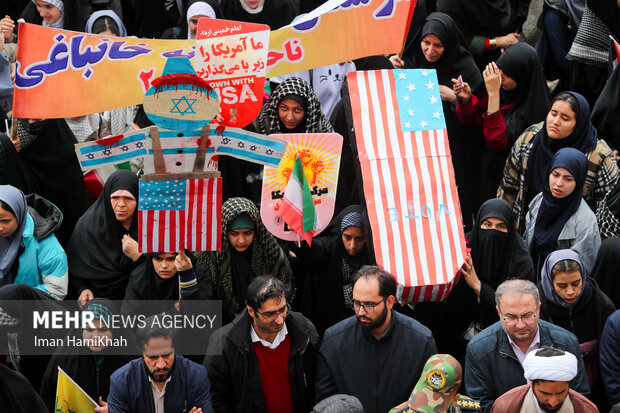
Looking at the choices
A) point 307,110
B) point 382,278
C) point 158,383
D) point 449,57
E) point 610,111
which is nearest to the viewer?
point 158,383

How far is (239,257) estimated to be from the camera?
7117 millimetres

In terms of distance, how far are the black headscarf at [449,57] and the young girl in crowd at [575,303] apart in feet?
8.19

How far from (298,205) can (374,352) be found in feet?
3.44

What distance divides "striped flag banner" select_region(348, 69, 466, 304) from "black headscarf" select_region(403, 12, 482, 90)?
142 cm

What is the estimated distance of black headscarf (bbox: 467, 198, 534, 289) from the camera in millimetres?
7121

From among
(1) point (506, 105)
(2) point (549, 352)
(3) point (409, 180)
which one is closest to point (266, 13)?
(1) point (506, 105)

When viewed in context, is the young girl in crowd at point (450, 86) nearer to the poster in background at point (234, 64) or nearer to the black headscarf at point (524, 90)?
the black headscarf at point (524, 90)

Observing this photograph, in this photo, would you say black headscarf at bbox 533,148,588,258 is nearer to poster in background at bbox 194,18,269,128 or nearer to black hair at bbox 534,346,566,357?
black hair at bbox 534,346,566,357

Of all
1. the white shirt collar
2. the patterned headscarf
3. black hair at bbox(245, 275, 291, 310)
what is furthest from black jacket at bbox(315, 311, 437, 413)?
the patterned headscarf

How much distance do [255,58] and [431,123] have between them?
1.31 m

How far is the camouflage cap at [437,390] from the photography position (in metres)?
5.42

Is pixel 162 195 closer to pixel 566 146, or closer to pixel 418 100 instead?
pixel 418 100

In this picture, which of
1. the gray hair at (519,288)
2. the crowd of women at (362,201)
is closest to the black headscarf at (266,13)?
the crowd of women at (362,201)

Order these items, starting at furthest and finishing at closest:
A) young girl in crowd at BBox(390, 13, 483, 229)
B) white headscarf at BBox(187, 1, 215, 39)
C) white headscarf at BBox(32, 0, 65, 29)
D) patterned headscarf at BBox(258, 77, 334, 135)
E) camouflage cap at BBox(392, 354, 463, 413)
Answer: white headscarf at BBox(32, 0, 65, 29)
white headscarf at BBox(187, 1, 215, 39)
young girl in crowd at BBox(390, 13, 483, 229)
patterned headscarf at BBox(258, 77, 334, 135)
camouflage cap at BBox(392, 354, 463, 413)
